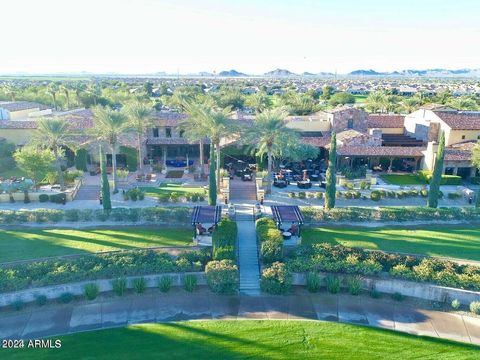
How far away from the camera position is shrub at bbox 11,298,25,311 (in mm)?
22648

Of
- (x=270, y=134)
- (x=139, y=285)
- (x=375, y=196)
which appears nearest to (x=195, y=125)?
(x=270, y=134)

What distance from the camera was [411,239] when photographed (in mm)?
31438

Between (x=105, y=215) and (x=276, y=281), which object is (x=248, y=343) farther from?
(x=105, y=215)

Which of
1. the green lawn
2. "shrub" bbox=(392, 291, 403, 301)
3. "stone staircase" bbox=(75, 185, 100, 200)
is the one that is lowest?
"shrub" bbox=(392, 291, 403, 301)

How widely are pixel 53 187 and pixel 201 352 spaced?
30.4 meters

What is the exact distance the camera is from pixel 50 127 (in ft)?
135

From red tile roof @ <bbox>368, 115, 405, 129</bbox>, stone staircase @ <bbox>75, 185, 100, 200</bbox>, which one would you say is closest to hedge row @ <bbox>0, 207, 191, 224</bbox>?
stone staircase @ <bbox>75, 185, 100, 200</bbox>

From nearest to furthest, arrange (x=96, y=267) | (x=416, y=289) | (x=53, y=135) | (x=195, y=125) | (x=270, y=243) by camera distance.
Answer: (x=416, y=289) < (x=96, y=267) < (x=270, y=243) < (x=53, y=135) < (x=195, y=125)

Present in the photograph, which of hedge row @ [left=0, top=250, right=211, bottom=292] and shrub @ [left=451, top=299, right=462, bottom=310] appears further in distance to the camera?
hedge row @ [left=0, top=250, right=211, bottom=292]

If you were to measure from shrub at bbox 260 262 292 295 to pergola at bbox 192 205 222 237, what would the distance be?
25.2 feet

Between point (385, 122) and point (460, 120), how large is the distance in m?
11.9

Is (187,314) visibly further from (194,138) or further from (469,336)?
(194,138)

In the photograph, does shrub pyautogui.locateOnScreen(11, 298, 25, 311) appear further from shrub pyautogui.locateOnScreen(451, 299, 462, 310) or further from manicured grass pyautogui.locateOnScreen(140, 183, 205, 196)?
shrub pyautogui.locateOnScreen(451, 299, 462, 310)

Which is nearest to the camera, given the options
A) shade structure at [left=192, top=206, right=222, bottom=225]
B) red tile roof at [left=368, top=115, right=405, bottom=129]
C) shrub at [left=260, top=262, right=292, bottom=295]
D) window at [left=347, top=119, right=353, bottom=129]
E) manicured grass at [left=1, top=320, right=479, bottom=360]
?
manicured grass at [left=1, top=320, right=479, bottom=360]
